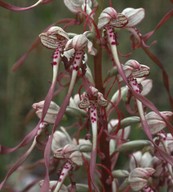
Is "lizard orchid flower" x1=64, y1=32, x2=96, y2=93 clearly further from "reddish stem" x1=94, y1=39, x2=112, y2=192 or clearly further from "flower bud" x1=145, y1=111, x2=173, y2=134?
"flower bud" x1=145, y1=111, x2=173, y2=134

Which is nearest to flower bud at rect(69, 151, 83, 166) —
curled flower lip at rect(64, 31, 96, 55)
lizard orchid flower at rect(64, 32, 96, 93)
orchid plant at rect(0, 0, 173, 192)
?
orchid plant at rect(0, 0, 173, 192)

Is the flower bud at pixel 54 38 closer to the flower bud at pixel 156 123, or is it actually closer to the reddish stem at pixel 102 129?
the reddish stem at pixel 102 129

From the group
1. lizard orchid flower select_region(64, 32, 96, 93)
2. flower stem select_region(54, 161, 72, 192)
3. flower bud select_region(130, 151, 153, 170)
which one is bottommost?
flower bud select_region(130, 151, 153, 170)

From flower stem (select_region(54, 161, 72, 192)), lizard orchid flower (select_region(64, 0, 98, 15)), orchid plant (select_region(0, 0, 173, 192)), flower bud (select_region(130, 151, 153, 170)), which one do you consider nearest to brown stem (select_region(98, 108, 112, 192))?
orchid plant (select_region(0, 0, 173, 192))

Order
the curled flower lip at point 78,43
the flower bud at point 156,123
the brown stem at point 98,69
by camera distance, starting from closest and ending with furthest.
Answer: the curled flower lip at point 78,43, the brown stem at point 98,69, the flower bud at point 156,123

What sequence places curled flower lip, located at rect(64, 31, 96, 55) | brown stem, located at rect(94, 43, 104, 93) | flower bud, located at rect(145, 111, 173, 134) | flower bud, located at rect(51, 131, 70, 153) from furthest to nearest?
flower bud, located at rect(51, 131, 70, 153) → flower bud, located at rect(145, 111, 173, 134) → brown stem, located at rect(94, 43, 104, 93) → curled flower lip, located at rect(64, 31, 96, 55)

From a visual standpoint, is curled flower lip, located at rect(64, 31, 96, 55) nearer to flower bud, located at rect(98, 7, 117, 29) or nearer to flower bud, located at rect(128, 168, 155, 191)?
flower bud, located at rect(98, 7, 117, 29)

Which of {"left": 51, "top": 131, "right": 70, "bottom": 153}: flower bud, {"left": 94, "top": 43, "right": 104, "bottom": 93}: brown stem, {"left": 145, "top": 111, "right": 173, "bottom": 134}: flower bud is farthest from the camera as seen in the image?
{"left": 51, "top": 131, "right": 70, "bottom": 153}: flower bud

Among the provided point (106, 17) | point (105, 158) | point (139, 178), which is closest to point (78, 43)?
point (106, 17)

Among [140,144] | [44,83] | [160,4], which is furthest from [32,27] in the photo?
[140,144]

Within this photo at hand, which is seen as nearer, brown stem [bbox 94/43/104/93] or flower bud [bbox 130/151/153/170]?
brown stem [bbox 94/43/104/93]

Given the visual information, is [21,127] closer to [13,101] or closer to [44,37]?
[13,101]

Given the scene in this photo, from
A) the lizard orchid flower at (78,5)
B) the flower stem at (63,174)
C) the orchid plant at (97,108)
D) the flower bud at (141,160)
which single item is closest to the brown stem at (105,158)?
the orchid plant at (97,108)

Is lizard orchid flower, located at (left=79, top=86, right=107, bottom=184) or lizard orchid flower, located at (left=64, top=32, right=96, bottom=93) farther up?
lizard orchid flower, located at (left=64, top=32, right=96, bottom=93)
